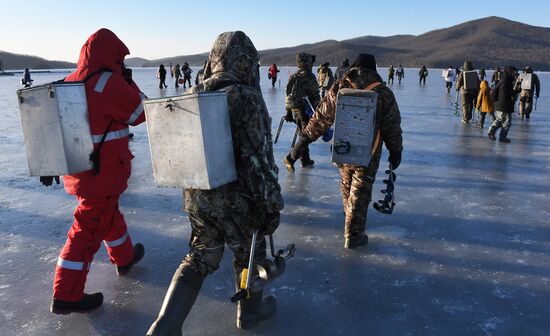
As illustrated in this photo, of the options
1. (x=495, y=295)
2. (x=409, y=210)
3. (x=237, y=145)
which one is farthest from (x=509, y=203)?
(x=237, y=145)

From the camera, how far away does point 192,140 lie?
2.12m

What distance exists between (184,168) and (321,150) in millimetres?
6101

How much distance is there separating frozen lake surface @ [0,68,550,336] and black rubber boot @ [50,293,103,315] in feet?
0.20

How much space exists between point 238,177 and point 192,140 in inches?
14.2

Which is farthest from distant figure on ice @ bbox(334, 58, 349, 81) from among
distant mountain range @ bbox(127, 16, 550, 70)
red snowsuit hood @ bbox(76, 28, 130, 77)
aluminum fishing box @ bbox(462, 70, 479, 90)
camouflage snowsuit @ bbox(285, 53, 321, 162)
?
distant mountain range @ bbox(127, 16, 550, 70)

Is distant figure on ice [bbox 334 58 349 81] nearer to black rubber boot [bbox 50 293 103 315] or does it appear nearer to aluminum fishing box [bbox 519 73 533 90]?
aluminum fishing box [bbox 519 73 533 90]

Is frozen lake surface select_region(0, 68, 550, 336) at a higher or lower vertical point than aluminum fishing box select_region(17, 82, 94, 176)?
lower

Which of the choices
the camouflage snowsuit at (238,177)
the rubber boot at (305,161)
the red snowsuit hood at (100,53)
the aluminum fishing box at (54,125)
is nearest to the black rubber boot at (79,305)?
the aluminum fishing box at (54,125)

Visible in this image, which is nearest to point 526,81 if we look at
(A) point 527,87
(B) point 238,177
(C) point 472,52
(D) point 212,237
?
(A) point 527,87

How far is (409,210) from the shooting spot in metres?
4.89

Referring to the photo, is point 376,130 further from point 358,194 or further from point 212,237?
point 212,237

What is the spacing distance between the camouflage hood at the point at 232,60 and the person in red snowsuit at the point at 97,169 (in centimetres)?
79

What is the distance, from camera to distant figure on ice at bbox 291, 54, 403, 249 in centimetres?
363

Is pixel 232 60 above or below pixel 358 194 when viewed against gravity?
above
